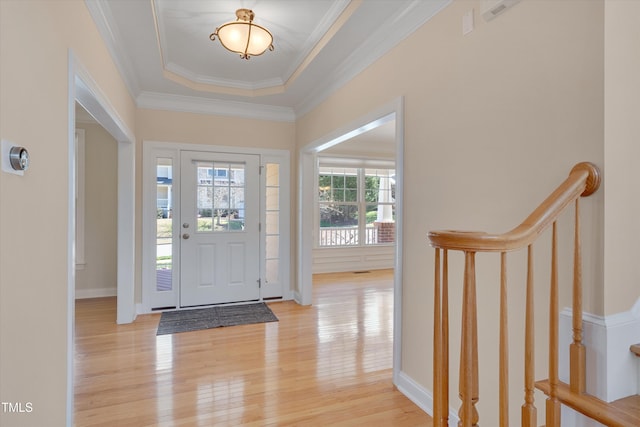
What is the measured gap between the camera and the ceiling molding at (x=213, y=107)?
3992 mm

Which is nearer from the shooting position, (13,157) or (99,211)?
(13,157)

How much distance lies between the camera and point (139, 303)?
4.00 meters

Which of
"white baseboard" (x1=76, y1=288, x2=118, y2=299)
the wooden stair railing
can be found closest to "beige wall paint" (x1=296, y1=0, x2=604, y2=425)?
the wooden stair railing

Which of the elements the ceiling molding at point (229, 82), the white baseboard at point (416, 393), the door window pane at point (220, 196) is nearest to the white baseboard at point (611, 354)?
the white baseboard at point (416, 393)

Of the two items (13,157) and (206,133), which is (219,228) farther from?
(13,157)

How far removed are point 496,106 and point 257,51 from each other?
72.2 inches

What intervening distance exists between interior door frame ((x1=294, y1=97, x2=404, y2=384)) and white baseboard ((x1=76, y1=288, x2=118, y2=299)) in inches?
107

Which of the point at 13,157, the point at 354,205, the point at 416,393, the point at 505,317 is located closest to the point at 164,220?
the point at 13,157

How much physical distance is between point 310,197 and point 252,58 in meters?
1.86

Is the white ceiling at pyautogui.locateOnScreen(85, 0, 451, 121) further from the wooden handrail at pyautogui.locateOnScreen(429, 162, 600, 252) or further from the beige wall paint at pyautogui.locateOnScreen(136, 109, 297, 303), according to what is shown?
the wooden handrail at pyautogui.locateOnScreen(429, 162, 600, 252)

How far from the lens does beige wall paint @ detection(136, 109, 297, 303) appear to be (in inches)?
157

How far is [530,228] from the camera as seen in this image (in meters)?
1.08

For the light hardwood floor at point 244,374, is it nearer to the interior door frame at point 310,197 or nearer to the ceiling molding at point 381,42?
the interior door frame at point 310,197

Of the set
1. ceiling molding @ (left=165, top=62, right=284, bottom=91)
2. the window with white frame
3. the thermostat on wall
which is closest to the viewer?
the thermostat on wall
